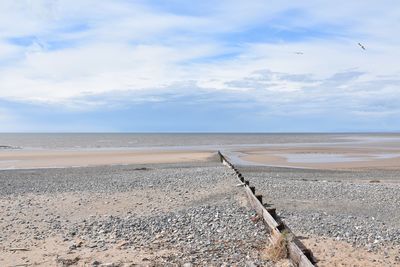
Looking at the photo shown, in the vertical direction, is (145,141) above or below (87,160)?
above

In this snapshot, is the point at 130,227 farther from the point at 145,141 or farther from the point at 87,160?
the point at 145,141

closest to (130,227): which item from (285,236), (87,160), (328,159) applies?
(285,236)

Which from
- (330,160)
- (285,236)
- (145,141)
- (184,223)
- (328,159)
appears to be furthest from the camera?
(145,141)

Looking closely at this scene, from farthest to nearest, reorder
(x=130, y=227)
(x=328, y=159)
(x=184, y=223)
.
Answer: (x=328, y=159) < (x=184, y=223) < (x=130, y=227)

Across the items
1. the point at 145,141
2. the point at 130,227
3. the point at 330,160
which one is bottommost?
the point at 330,160

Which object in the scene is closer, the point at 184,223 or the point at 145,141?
the point at 184,223

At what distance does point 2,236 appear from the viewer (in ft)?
32.7

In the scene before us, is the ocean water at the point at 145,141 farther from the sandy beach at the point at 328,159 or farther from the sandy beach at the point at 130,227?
the sandy beach at the point at 130,227

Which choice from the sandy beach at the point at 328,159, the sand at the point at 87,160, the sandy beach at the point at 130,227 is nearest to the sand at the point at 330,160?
the sandy beach at the point at 328,159

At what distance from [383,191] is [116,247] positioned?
11.3m

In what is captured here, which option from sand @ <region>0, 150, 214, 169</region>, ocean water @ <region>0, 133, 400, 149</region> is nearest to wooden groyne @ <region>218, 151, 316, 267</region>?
sand @ <region>0, 150, 214, 169</region>

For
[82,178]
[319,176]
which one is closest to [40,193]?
[82,178]

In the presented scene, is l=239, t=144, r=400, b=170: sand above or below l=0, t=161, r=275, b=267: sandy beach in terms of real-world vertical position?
below

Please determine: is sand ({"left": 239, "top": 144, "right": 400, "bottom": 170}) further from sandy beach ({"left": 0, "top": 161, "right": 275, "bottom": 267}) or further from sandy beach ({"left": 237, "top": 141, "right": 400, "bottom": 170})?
sandy beach ({"left": 0, "top": 161, "right": 275, "bottom": 267})
